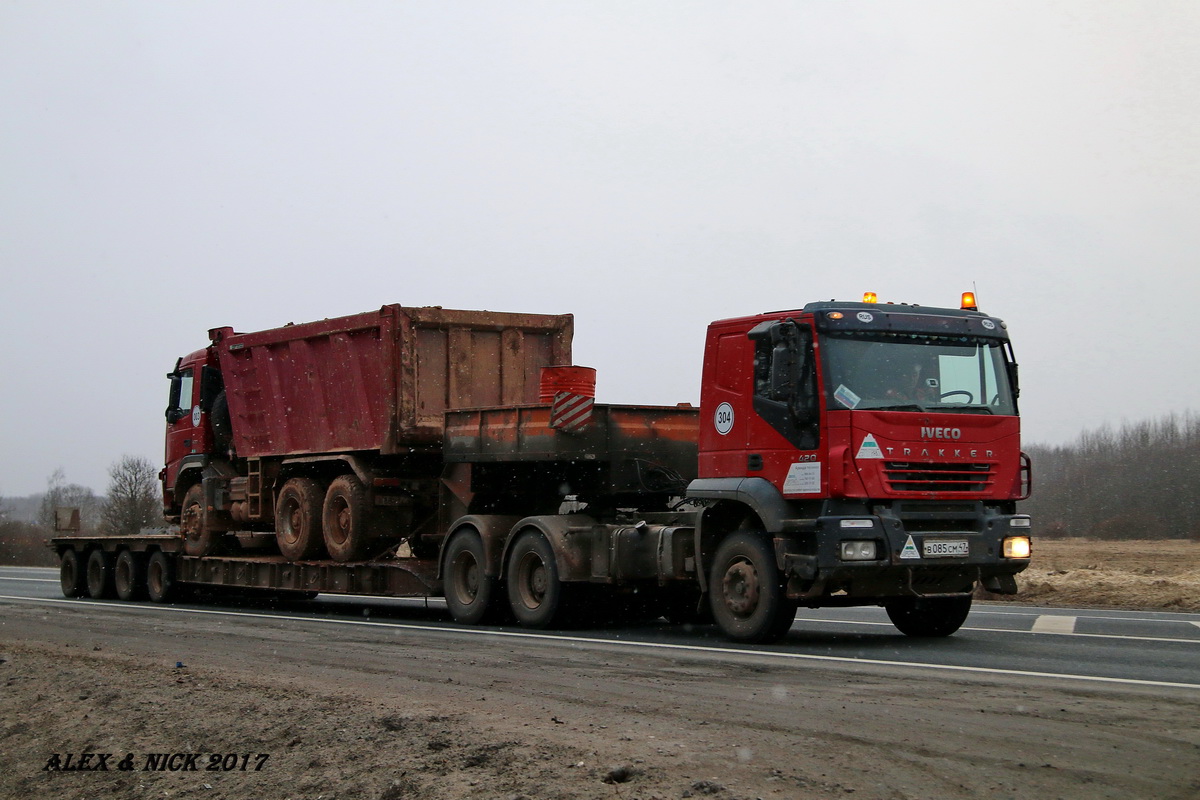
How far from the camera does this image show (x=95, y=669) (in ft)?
34.4

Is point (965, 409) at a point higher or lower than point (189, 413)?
lower

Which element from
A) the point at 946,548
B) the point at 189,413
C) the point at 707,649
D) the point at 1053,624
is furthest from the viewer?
the point at 189,413

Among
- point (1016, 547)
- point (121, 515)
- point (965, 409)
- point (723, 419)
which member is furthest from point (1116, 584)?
point (121, 515)

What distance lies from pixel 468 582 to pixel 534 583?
1.27 metres

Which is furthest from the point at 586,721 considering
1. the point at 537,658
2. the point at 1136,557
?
the point at 1136,557

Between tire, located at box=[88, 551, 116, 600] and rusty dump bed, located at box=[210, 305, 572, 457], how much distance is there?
579 cm

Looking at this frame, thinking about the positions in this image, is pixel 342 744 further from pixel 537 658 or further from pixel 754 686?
pixel 537 658

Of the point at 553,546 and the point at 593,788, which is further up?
the point at 553,546

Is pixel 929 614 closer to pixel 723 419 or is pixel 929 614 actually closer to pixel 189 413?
pixel 723 419

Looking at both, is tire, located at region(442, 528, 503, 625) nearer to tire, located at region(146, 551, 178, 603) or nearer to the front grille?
the front grille

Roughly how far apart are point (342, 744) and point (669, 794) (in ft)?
7.03

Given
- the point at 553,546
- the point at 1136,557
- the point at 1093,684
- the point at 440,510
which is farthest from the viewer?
the point at 1136,557

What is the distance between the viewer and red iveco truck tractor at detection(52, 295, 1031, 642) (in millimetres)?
10953

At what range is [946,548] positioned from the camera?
10945mm
